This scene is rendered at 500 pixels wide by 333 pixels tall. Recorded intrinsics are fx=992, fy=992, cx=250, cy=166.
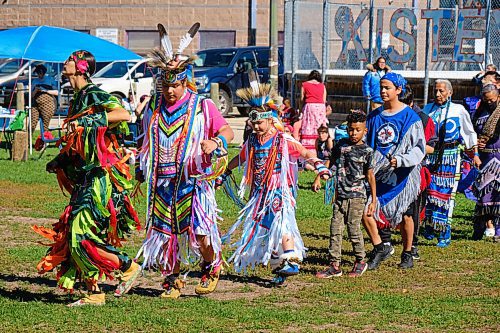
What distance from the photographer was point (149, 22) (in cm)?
3844

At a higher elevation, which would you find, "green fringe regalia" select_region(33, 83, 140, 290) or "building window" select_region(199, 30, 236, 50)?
"building window" select_region(199, 30, 236, 50)

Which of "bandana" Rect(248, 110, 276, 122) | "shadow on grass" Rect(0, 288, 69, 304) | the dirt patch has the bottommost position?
the dirt patch

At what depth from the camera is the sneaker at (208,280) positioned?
7652 mm

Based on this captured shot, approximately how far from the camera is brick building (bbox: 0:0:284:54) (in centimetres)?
3791

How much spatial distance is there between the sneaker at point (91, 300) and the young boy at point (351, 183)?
2.09 meters

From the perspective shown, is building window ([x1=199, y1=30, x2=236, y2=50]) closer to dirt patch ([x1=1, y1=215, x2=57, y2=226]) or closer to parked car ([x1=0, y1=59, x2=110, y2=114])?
parked car ([x1=0, y1=59, x2=110, y2=114])

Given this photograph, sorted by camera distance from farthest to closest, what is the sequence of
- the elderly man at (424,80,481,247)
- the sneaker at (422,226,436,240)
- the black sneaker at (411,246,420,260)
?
the sneaker at (422,226,436,240) → the elderly man at (424,80,481,247) → the black sneaker at (411,246,420,260)

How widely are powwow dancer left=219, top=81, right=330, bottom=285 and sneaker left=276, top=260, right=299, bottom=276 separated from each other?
0.01 m

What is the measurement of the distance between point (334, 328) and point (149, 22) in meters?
32.8

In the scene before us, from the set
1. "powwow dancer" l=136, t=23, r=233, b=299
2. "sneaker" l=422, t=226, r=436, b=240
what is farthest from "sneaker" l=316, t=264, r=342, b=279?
"sneaker" l=422, t=226, r=436, b=240

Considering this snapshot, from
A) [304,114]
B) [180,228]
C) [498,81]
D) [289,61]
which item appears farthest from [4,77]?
[180,228]

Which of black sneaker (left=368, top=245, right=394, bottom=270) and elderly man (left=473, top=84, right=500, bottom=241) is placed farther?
elderly man (left=473, top=84, right=500, bottom=241)

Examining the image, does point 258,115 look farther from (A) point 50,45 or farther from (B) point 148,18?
(B) point 148,18

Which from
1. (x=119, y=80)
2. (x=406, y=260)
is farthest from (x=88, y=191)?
(x=119, y=80)
